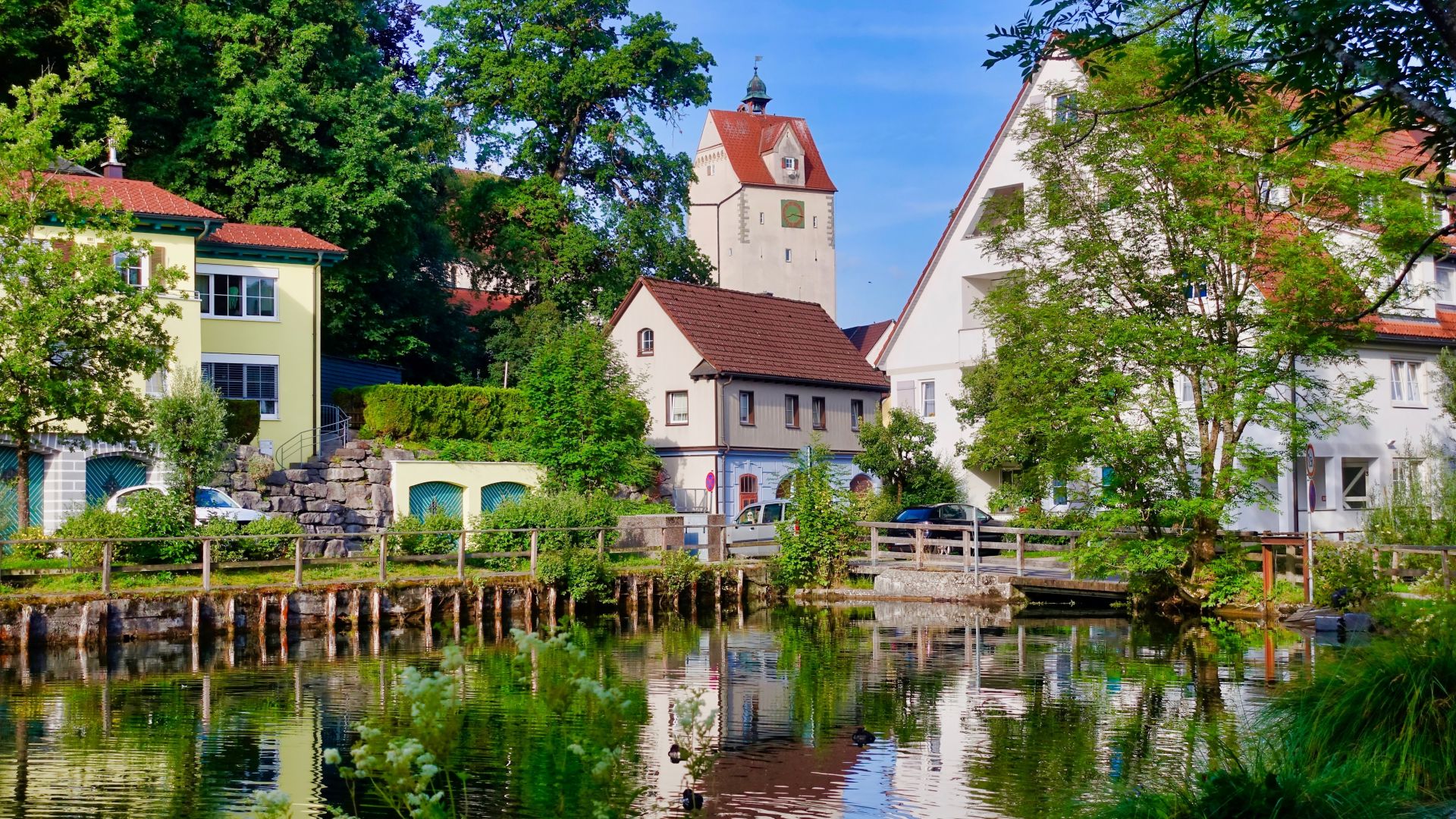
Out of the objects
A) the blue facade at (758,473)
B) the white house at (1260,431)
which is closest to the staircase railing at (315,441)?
the blue facade at (758,473)

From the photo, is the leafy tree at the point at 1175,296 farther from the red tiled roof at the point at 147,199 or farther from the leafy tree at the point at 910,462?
the red tiled roof at the point at 147,199

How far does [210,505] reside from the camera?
3566 centimetres

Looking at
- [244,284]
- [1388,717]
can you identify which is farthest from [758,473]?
[1388,717]

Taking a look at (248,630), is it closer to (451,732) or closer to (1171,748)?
(1171,748)

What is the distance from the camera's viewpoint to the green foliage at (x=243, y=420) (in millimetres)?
41000

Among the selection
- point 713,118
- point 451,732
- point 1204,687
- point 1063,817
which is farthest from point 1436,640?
point 713,118

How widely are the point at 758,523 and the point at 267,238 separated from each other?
18.3 meters

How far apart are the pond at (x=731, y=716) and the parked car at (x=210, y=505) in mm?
6915

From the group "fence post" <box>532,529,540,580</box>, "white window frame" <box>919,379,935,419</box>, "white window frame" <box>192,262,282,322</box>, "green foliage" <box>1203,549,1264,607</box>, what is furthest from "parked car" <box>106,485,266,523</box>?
"white window frame" <box>919,379,935,419</box>

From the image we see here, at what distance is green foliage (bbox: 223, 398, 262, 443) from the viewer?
41.0m

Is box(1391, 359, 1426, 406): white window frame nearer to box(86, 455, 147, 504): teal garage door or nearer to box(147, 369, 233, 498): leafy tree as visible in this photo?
box(147, 369, 233, 498): leafy tree

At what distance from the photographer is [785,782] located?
14188 millimetres

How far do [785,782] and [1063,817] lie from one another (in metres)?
4.05

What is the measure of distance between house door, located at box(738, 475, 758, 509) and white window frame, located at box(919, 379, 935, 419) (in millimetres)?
6802
